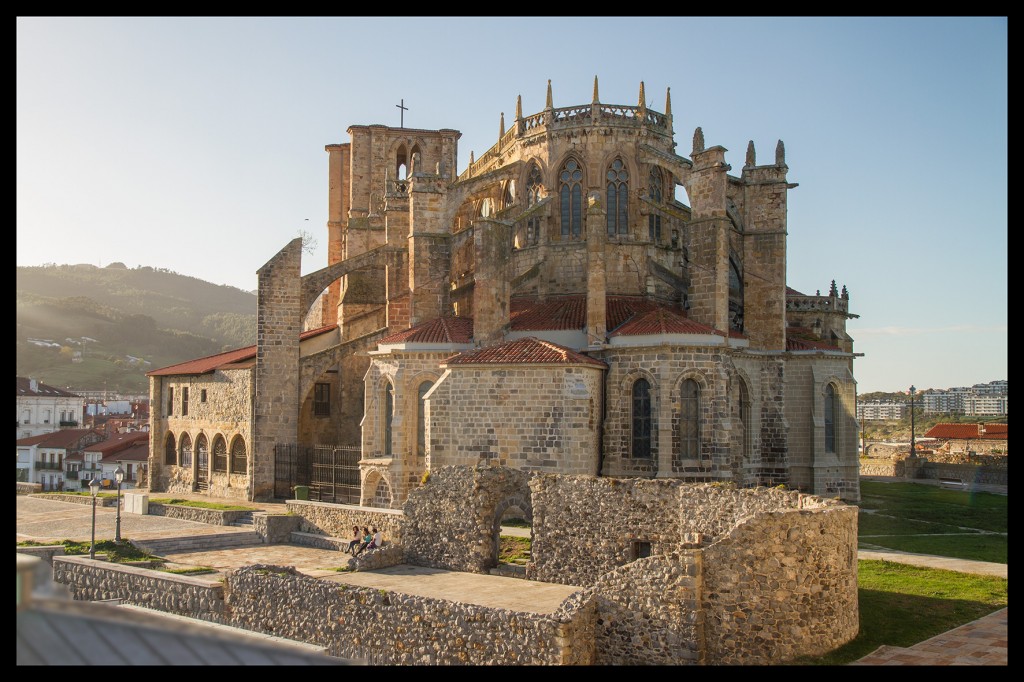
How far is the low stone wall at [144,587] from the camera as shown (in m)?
19.3

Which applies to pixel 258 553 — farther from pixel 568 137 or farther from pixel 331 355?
pixel 568 137

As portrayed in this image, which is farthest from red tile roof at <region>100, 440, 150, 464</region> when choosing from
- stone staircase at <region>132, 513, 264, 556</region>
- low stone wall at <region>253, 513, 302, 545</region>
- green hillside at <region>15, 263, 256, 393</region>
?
green hillside at <region>15, 263, 256, 393</region>

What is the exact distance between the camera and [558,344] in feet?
94.3

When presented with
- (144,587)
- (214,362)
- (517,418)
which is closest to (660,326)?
(517,418)

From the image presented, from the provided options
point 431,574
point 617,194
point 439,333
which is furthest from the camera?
point 617,194

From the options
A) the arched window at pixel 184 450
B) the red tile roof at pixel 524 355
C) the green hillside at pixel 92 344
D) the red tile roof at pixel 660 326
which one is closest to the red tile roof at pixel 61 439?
the arched window at pixel 184 450

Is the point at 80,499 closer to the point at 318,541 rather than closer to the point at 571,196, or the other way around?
the point at 318,541

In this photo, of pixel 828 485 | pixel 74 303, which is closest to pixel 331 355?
pixel 828 485

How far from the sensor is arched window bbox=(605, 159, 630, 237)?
35.2 meters

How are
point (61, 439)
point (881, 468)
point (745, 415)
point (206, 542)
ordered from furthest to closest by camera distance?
point (61, 439), point (881, 468), point (745, 415), point (206, 542)

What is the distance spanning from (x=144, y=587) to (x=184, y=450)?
18.4 metres

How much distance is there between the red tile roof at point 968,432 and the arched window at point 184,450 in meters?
51.5

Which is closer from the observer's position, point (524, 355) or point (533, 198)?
point (524, 355)

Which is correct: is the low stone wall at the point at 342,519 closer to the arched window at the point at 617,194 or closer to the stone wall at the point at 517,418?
the stone wall at the point at 517,418
